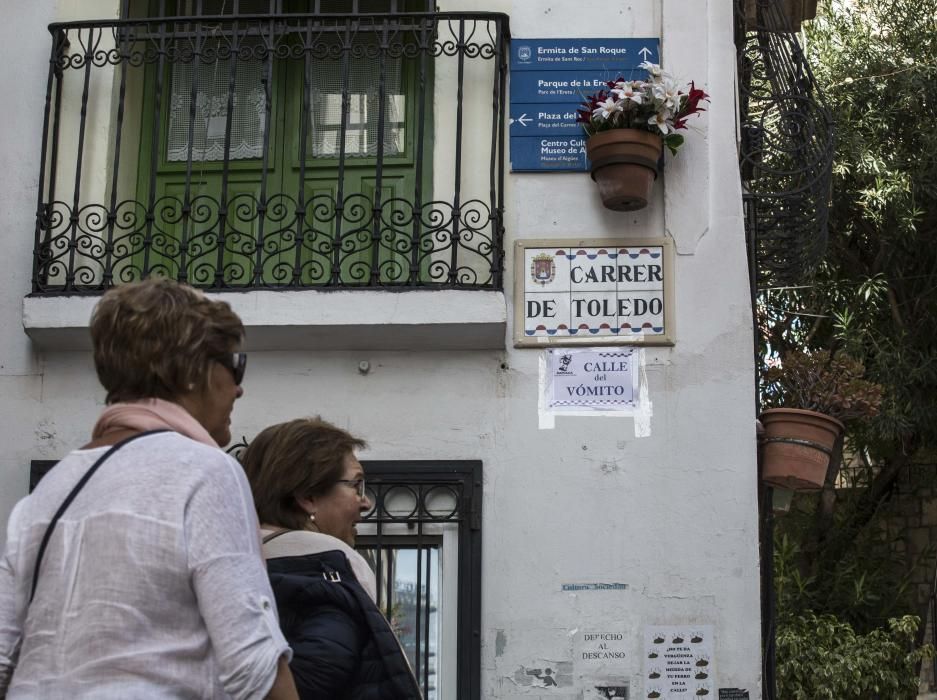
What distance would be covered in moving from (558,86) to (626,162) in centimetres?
65

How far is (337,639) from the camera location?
10.7 feet

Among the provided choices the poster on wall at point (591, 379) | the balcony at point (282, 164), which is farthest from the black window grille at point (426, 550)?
the balcony at point (282, 164)

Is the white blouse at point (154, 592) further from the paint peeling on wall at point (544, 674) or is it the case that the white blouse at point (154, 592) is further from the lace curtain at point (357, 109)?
the lace curtain at point (357, 109)

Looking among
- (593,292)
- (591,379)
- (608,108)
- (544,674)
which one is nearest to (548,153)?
(608,108)

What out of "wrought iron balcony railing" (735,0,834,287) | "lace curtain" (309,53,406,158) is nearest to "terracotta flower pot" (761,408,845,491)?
"wrought iron balcony railing" (735,0,834,287)

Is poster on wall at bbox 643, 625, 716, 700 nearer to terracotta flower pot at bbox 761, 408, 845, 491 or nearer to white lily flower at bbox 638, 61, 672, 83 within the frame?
terracotta flower pot at bbox 761, 408, 845, 491

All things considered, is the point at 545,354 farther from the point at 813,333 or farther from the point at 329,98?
the point at 813,333

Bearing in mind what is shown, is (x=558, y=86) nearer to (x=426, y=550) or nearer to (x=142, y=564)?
(x=426, y=550)

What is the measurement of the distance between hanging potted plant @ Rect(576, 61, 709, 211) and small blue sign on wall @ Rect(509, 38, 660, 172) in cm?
22

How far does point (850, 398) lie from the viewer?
21.8 feet

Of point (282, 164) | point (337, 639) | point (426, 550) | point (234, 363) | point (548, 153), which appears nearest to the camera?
point (234, 363)

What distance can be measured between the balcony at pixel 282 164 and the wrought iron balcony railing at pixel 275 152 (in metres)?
0.01

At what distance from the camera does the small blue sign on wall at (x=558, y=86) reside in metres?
6.72

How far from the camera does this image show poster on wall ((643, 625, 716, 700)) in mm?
6102
